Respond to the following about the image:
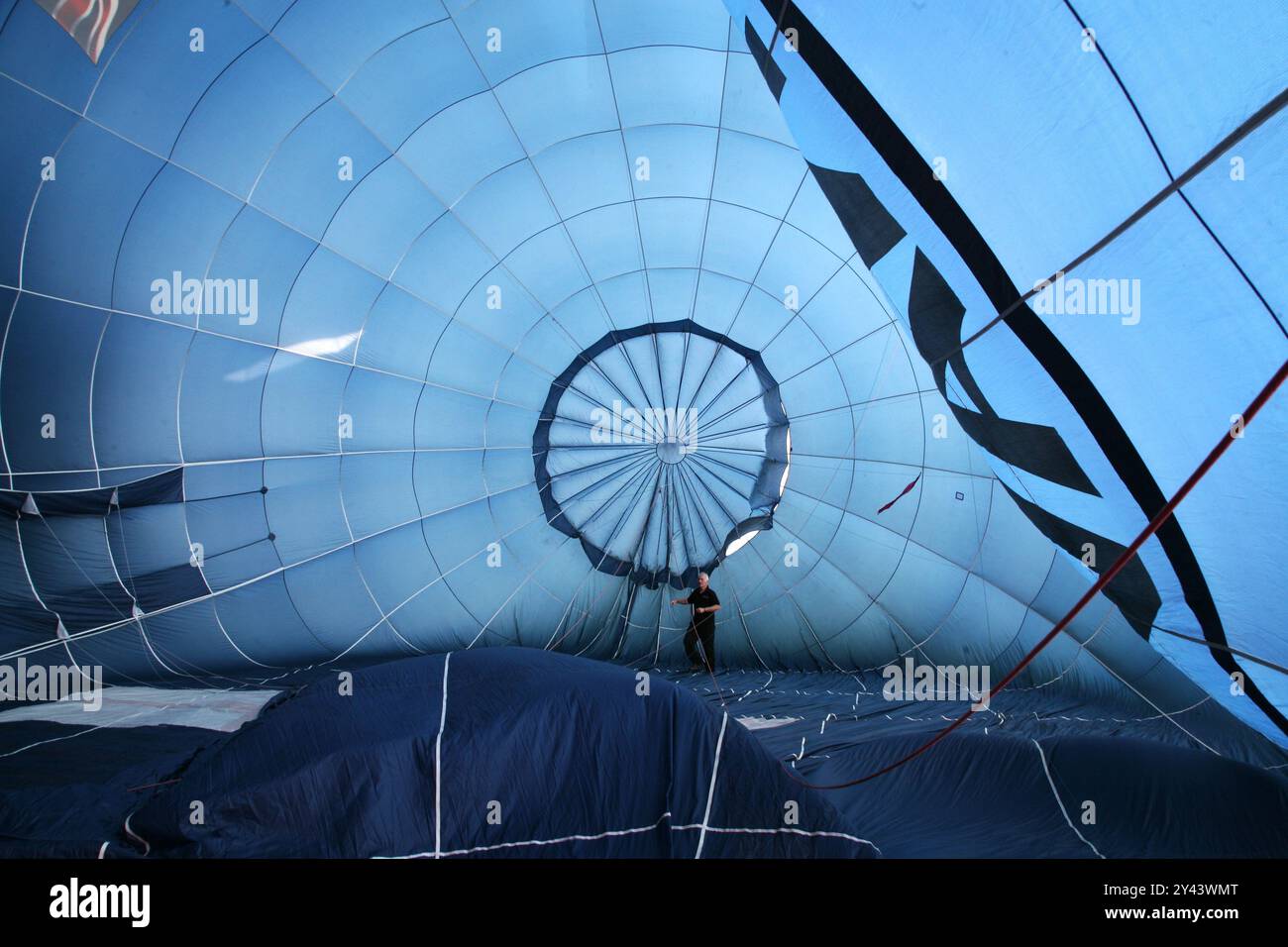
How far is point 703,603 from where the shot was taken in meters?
7.67

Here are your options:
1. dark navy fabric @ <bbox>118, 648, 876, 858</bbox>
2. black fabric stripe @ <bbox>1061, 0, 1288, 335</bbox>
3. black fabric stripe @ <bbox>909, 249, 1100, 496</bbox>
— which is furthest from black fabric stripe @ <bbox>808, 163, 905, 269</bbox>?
dark navy fabric @ <bbox>118, 648, 876, 858</bbox>

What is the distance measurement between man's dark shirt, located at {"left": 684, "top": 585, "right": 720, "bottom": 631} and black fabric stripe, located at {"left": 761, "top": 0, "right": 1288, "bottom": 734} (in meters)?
4.52

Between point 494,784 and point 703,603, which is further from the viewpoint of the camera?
point 703,603

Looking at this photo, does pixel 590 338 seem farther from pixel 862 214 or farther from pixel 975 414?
pixel 975 414

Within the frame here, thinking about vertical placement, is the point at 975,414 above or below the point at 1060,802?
above

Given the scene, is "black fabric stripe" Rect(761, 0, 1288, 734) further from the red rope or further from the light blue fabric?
the red rope

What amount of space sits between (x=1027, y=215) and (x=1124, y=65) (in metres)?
0.68

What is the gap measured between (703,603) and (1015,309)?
469 cm

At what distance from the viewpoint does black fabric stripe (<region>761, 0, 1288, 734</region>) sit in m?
3.29

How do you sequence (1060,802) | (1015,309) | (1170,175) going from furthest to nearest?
(1060,802) → (1015,309) → (1170,175)

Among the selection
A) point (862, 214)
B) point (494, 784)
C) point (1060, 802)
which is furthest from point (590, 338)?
point (1060, 802)

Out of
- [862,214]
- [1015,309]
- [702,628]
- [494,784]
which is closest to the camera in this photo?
[494,784]

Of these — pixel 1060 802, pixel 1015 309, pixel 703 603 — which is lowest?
pixel 1060 802

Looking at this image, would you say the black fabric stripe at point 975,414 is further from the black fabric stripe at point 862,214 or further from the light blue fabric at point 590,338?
the black fabric stripe at point 862,214
